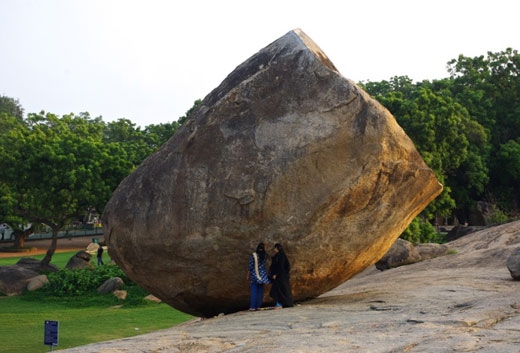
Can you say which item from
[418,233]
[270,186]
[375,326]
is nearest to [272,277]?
[270,186]

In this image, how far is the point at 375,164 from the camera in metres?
10.4

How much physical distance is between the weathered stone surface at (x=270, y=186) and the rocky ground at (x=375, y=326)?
0.97m

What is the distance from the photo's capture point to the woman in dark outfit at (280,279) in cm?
1016

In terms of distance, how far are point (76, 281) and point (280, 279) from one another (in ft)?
59.1

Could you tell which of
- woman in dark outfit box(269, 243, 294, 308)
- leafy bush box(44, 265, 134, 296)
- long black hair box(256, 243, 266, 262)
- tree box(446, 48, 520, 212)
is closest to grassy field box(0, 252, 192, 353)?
leafy bush box(44, 265, 134, 296)

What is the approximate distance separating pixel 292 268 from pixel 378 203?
1816 millimetres

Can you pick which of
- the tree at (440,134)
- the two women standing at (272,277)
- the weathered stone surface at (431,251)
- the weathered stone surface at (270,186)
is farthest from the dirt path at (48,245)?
the two women standing at (272,277)

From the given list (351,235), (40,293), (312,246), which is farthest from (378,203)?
(40,293)

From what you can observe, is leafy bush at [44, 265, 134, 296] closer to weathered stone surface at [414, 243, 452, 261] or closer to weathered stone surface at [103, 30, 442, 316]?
weathered stone surface at [414, 243, 452, 261]

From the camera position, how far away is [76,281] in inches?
1037

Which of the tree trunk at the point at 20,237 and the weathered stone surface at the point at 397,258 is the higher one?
the tree trunk at the point at 20,237

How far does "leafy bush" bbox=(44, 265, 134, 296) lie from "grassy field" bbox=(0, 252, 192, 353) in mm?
580

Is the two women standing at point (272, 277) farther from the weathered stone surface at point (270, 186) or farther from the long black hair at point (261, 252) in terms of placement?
the weathered stone surface at point (270, 186)

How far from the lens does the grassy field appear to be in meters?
16.2
